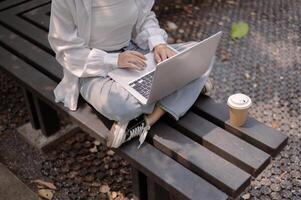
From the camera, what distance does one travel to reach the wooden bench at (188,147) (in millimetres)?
1865

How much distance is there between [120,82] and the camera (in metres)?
2.17

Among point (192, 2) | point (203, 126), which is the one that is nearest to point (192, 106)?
point (203, 126)

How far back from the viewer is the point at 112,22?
2.22 m

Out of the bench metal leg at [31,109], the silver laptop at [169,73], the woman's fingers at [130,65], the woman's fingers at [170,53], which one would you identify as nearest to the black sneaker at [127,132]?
the silver laptop at [169,73]

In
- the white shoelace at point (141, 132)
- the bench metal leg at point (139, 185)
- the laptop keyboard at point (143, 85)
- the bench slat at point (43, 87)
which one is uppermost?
the laptop keyboard at point (143, 85)

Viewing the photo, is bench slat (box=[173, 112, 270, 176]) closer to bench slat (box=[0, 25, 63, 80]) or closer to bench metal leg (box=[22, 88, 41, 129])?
bench slat (box=[0, 25, 63, 80])

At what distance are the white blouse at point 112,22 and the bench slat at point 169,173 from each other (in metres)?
0.55

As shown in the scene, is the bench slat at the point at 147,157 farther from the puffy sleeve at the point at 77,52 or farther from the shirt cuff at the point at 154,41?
the shirt cuff at the point at 154,41

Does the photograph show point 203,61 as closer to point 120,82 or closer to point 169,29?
point 120,82

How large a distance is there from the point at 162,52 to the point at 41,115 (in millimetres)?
874

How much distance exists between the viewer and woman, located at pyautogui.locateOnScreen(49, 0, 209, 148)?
2.09 meters

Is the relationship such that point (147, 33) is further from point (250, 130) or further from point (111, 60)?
point (250, 130)

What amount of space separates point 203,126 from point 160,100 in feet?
0.78

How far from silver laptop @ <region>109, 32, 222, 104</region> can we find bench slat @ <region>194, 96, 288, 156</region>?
0.17m
